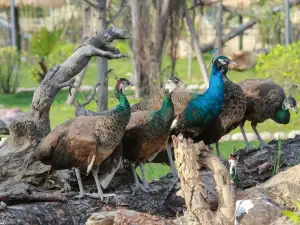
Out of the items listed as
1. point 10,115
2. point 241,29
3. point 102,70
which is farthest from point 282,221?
point 241,29

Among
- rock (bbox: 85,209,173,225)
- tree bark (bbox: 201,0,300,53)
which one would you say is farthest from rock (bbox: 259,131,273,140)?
rock (bbox: 85,209,173,225)

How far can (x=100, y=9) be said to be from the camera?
35.2 ft

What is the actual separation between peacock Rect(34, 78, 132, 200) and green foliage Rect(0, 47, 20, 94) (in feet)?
41.2

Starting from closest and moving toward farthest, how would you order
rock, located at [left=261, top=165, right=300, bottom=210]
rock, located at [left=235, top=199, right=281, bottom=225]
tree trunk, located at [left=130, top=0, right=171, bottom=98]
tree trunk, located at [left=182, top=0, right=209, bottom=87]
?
1. rock, located at [left=235, top=199, right=281, bottom=225]
2. rock, located at [left=261, top=165, right=300, bottom=210]
3. tree trunk, located at [left=182, top=0, right=209, bottom=87]
4. tree trunk, located at [left=130, top=0, right=171, bottom=98]

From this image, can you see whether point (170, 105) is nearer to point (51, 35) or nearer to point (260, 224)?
point (260, 224)

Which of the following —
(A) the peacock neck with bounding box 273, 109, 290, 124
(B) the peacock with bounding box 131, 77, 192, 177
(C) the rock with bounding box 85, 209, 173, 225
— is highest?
(B) the peacock with bounding box 131, 77, 192, 177

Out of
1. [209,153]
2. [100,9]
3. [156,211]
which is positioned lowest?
[156,211]

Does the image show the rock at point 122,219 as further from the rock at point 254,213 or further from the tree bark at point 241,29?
the tree bark at point 241,29

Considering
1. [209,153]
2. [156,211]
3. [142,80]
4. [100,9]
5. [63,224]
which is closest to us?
[209,153]

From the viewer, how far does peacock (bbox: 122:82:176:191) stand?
6805mm

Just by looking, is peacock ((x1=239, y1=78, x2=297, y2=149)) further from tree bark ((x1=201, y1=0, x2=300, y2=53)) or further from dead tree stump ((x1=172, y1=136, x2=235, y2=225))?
tree bark ((x1=201, y1=0, x2=300, y2=53))

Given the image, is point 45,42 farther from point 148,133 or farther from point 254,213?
point 254,213

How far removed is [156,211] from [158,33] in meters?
8.63

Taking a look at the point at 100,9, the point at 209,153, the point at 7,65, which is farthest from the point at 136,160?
the point at 7,65
